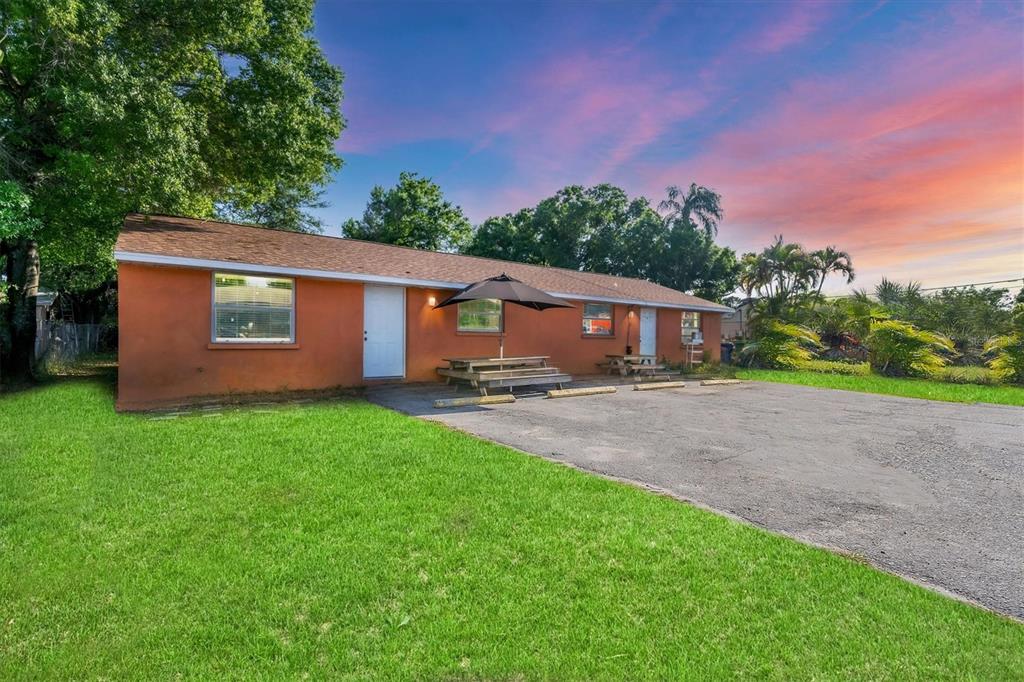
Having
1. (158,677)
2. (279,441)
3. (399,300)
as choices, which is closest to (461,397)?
(399,300)

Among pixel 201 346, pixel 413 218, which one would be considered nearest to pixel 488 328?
pixel 201 346

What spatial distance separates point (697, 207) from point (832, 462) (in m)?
31.7

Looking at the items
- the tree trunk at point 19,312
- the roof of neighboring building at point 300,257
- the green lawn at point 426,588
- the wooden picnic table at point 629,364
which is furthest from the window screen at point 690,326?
the tree trunk at point 19,312

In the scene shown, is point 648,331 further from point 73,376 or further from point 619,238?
point 619,238

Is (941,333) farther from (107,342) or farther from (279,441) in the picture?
(107,342)

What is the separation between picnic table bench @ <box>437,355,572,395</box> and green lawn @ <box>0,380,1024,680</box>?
555cm

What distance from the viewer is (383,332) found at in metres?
11.0

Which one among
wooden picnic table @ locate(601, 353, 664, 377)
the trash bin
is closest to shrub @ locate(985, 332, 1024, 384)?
the trash bin

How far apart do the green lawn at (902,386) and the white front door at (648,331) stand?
312 cm

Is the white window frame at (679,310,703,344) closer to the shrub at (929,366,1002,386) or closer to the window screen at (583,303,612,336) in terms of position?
the window screen at (583,303,612,336)

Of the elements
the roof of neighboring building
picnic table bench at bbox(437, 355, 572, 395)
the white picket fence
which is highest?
the roof of neighboring building

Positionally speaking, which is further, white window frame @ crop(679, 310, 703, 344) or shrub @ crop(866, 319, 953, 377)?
white window frame @ crop(679, 310, 703, 344)

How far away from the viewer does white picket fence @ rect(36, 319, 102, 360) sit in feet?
43.7

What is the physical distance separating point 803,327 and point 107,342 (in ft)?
98.4
